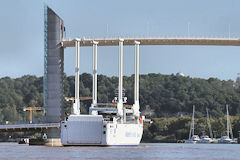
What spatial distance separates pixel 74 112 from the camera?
295ft

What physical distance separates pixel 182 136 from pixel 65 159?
11994cm

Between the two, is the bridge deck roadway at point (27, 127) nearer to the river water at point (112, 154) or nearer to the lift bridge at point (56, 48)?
the lift bridge at point (56, 48)

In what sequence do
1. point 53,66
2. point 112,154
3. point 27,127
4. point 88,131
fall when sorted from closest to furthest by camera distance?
point 112,154
point 88,131
point 53,66
point 27,127

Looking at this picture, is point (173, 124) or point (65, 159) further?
point (173, 124)

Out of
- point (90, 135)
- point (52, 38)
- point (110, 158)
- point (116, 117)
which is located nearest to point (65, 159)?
point (110, 158)

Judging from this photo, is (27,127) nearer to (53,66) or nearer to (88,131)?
(53,66)

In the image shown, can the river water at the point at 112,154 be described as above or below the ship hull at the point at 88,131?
below

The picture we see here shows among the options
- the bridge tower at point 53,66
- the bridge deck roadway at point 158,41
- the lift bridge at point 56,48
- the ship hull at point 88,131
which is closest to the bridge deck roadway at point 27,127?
the lift bridge at point 56,48

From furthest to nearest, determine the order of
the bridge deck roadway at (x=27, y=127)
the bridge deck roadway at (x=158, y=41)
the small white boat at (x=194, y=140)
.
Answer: the small white boat at (x=194, y=140) → the bridge deck roadway at (x=158, y=41) → the bridge deck roadway at (x=27, y=127)

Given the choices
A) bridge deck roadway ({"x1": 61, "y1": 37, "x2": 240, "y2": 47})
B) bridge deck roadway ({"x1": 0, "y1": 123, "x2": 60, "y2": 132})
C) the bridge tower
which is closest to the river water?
bridge deck roadway ({"x1": 0, "y1": 123, "x2": 60, "y2": 132})

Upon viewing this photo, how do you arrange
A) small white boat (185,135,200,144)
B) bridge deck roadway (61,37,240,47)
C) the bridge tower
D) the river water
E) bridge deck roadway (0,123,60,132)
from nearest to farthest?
the river water, bridge deck roadway (0,123,60,132), the bridge tower, bridge deck roadway (61,37,240,47), small white boat (185,135,200,144)

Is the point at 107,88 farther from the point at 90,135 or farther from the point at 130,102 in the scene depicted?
the point at 90,135

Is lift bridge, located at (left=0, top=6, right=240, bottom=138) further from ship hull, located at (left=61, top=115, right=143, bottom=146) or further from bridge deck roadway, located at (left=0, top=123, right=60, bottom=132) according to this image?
ship hull, located at (left=61, top=115, right=143, bottom=146)

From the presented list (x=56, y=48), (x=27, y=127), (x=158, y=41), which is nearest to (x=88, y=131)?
(x=56, y=48)
